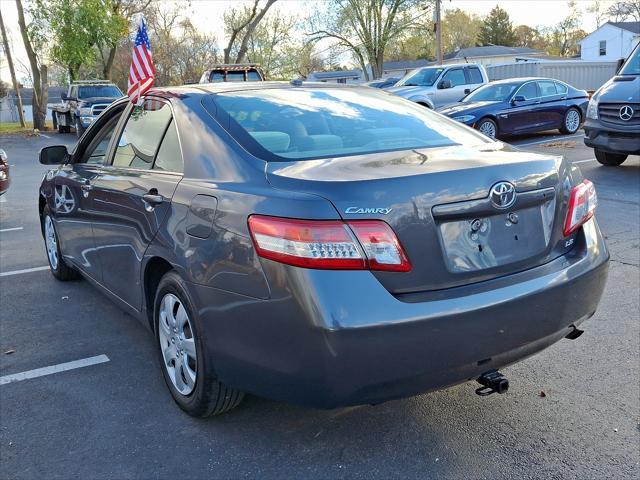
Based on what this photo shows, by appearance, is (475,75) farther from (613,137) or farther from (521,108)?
(613,137)

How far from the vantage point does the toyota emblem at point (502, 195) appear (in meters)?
2.67

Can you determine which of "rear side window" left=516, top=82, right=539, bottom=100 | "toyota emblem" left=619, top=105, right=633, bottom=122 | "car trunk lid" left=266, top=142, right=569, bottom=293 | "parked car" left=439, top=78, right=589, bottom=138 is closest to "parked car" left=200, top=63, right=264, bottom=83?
"parked car" left=439, top=78, right=589, bottom=138

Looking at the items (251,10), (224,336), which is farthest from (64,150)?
(251,10)

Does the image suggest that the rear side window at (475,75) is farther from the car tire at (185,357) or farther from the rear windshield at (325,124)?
Result: the car tire at (185,357)

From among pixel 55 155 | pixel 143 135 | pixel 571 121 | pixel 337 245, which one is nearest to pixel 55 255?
pixel 55 155

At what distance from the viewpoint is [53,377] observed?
12.6ft

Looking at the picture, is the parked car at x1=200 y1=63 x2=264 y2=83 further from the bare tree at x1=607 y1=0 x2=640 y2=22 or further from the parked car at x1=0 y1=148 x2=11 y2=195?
the bare tree at x1=607 y1=0 x2=640 y2=22

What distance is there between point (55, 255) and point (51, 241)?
140mm

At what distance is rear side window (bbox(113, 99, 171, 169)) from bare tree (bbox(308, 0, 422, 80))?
1829 inches

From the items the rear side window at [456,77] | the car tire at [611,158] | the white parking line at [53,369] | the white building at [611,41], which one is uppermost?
the white building at [611,41]

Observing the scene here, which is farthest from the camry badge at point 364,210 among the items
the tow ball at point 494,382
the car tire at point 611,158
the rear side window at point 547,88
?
the rear side window at point 547,88

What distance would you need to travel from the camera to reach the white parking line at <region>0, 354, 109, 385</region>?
3838 millimetres

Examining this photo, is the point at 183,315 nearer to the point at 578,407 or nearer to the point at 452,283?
the point at 452,283

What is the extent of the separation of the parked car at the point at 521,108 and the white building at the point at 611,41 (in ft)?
173
